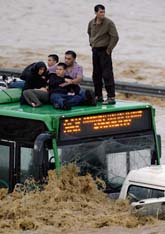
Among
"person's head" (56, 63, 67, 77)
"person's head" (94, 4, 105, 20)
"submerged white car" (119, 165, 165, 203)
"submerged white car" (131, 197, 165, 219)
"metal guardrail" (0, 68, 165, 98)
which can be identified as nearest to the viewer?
"submerged white car" (131, 197, 165, 219)

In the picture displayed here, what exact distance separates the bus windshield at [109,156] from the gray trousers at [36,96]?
972mm

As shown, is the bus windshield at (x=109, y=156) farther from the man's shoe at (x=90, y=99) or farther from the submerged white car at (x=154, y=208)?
the submerged white car at (x=154, y=208)

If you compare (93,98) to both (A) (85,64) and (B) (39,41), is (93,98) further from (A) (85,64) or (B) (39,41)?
(B) (39,41)

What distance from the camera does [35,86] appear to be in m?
13.1

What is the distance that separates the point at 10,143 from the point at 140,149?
1616 millimetres

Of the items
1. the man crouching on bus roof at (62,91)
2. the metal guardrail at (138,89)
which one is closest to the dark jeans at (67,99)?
the man crouching on bus roof at (62,91)

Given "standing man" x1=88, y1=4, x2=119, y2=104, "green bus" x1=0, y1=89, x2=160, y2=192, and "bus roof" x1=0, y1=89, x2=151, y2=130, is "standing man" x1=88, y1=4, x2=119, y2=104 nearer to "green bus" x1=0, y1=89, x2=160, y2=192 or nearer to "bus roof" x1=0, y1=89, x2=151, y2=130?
"bus roof" x1=0, y1=89, x2=151, y2=130

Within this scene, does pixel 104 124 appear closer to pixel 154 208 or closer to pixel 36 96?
pixel 36 96

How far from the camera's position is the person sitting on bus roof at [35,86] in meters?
12.6

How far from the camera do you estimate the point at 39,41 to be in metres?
35.6

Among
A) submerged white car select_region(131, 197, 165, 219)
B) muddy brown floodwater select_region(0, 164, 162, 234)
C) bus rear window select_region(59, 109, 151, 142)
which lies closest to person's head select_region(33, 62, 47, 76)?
bus rear window select_region(59, 109, 151, 142)

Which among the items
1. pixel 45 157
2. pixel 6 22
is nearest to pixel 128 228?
pixel 45 157

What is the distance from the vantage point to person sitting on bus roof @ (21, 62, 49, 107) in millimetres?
12625

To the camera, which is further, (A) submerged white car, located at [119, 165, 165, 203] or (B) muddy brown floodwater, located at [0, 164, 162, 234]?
(A) submerged white car, located at [119, 165, 165, 203]
